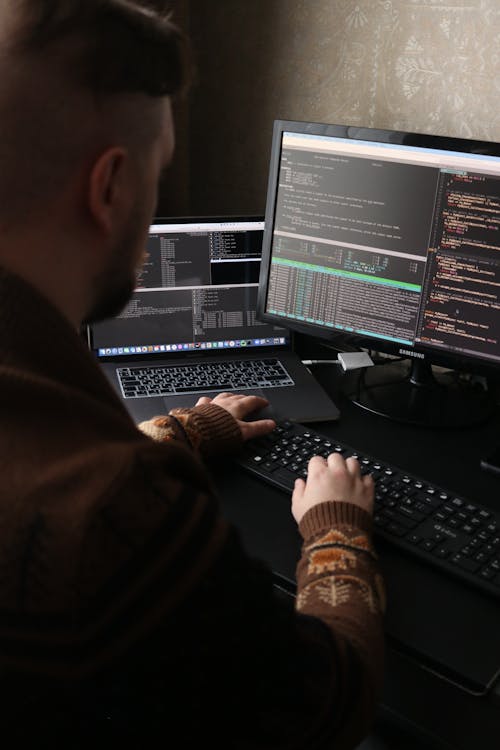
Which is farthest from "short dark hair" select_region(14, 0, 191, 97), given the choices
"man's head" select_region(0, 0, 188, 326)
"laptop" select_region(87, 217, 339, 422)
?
"laptop" select_region(87, 217, 339, 422)

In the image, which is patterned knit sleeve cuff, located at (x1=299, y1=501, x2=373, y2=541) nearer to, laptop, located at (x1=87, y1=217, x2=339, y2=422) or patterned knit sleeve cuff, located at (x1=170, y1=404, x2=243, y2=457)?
patterned knit sleeve cuff, located at (x1=170, y1=404, x2=243, y2=457)

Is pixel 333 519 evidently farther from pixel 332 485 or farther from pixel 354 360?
pixel 354 360

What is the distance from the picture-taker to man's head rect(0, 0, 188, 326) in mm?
699

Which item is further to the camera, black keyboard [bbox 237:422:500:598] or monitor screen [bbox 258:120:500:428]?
monitor screen [bbox 258:120:500:428]

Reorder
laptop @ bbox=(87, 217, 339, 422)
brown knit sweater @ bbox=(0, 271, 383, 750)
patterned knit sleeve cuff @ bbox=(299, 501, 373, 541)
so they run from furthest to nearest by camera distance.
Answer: laptop @ bbox=(87, 217, 339, 422) → patterned knit sleeve cuff @ bbox=(299, 501, 373, 541) → brown knit sweater @ bbox=(0, 271, 383, 750)

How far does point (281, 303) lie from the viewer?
1.56 metres

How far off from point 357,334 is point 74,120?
2.85ft

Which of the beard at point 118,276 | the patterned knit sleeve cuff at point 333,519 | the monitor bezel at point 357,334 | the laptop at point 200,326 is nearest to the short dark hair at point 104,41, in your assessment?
the beard at point 118,276

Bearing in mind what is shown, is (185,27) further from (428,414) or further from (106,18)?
(106,18)

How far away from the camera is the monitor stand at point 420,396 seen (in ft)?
4.72

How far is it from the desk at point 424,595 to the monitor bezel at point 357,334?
13 cm

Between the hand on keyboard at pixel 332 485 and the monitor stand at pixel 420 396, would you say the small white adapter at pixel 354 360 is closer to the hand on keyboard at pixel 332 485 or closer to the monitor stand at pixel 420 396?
the monitor stand at pixel 420 396

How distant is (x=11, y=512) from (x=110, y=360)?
3.20ft

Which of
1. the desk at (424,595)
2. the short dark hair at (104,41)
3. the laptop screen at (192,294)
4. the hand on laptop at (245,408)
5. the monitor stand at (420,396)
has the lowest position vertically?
the desk at (424,595)
